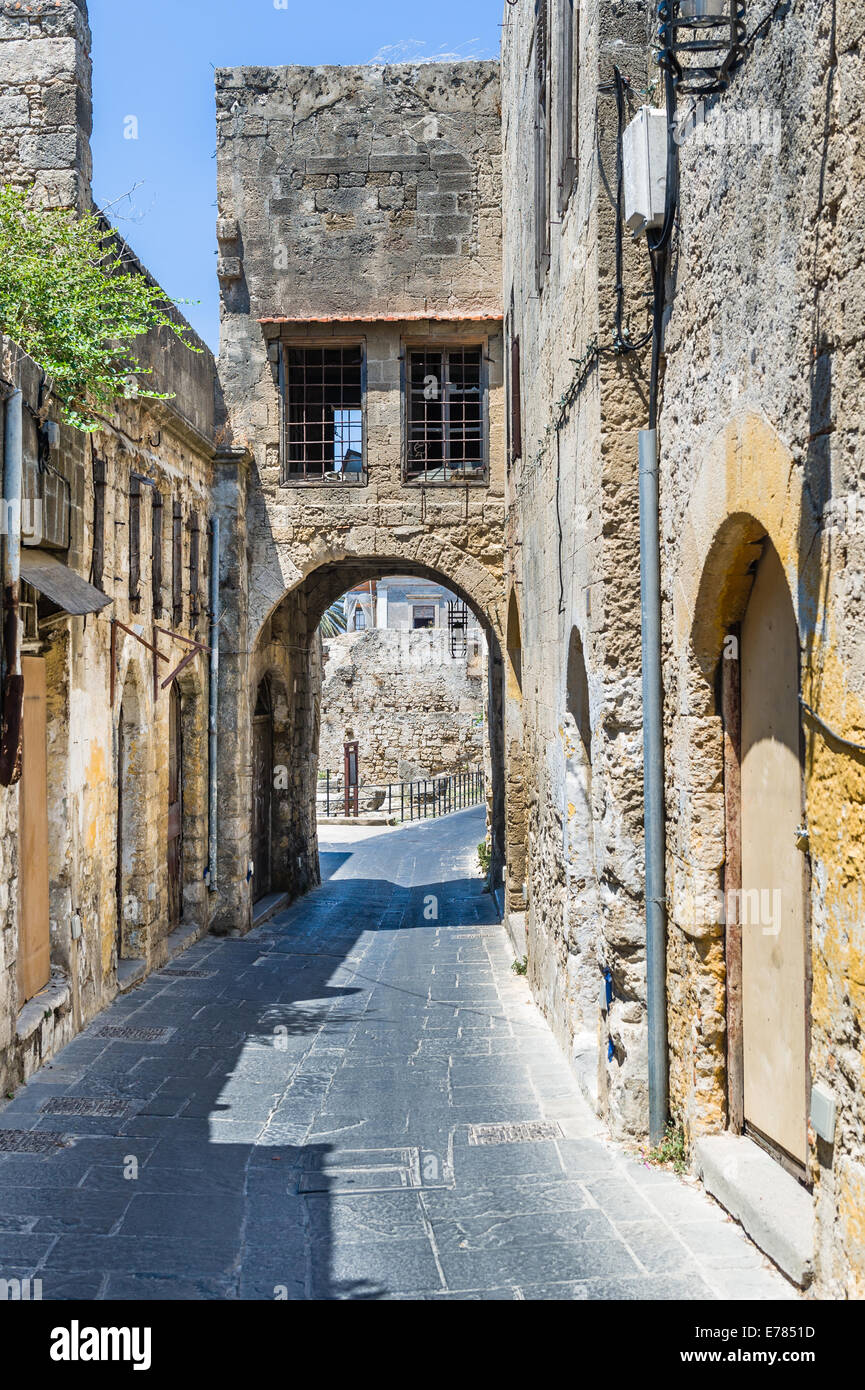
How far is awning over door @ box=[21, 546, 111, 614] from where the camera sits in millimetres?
6844

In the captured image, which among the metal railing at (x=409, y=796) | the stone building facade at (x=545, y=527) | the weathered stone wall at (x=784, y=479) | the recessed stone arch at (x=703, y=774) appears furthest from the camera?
the metal railing at (x=409, y=796)

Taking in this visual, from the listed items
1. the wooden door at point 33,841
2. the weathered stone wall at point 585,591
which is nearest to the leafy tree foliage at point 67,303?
the wooden door at point 33,841

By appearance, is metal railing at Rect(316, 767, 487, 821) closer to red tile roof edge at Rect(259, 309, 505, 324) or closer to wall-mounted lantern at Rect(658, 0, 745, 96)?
red tile roof edge at Rect(259, 309, 505, 324)

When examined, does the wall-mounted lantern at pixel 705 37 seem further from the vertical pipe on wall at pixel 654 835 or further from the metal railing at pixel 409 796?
the metal railing at pixel 409 796

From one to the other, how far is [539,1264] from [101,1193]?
196cm

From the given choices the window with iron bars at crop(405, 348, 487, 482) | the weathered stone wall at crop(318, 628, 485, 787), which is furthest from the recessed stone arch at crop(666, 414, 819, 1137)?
the weathered stone wall at crop(318, 628, 485, 787)

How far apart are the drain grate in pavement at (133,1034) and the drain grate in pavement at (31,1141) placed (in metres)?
1.96

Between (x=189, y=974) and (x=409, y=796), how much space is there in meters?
17.2

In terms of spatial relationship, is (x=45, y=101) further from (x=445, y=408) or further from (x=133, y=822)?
(x=133, y=822)

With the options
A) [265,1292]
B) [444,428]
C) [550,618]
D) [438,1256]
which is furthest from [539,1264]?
[444,428]

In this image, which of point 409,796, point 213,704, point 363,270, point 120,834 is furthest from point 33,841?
point 409,796

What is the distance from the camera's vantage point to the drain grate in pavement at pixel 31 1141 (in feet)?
18.8

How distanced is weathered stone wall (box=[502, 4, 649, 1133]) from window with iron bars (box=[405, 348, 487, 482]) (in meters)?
2.88

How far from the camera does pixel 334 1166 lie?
5.65 meters
